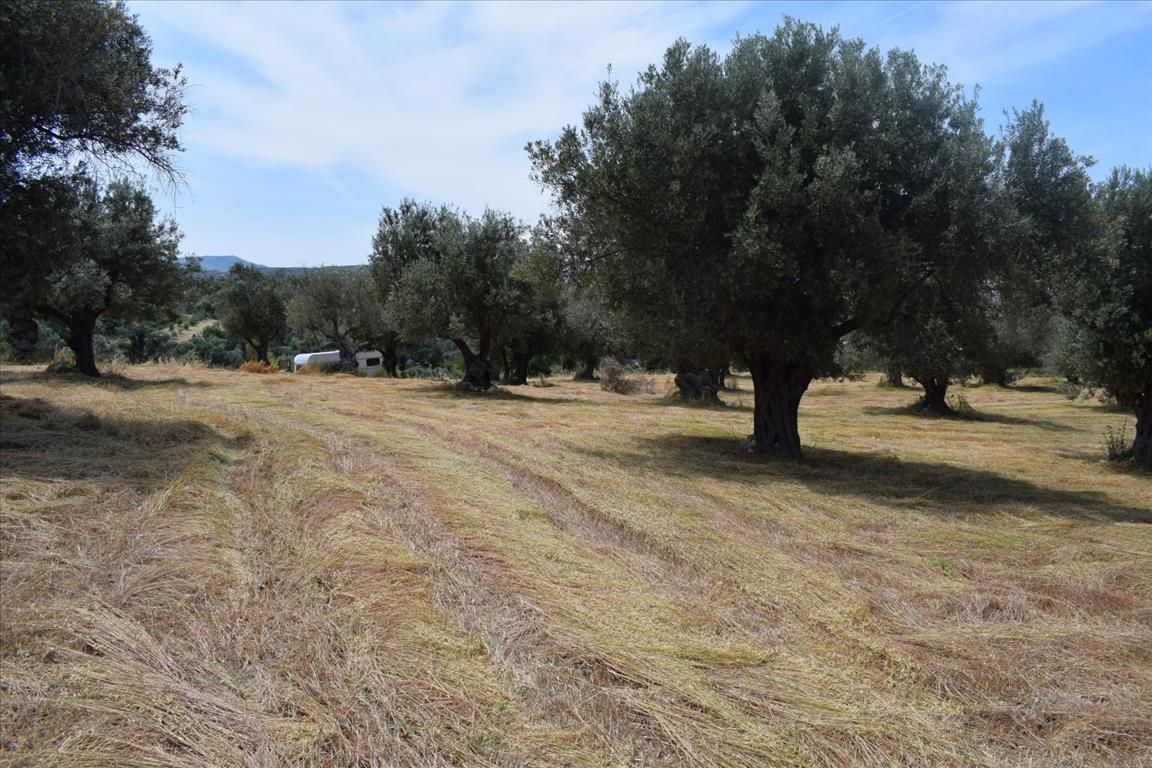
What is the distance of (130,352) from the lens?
139 ft

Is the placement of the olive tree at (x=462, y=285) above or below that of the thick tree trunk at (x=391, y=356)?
above

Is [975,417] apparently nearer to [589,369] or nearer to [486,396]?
[486,396]

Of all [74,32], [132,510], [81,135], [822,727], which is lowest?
[822,727]

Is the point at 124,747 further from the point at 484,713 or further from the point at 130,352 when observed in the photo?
the point at 130,352

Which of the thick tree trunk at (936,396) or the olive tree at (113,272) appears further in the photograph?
the thick tree trunk at (936,396)

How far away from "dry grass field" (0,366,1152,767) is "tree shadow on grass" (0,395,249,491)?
2.3 inches

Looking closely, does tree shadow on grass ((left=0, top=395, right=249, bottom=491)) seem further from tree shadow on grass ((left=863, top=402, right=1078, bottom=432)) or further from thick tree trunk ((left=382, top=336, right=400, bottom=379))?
thick tree trunk ((left=382, top=336, right=400, bottom=379))

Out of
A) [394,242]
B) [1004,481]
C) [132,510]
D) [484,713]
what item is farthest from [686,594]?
[394,242]

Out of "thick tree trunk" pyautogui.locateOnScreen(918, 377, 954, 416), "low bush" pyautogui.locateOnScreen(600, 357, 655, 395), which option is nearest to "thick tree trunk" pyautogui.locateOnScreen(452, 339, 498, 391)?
"low bush" pyautogui.locateOnScreen(600, 357, 655, 395)

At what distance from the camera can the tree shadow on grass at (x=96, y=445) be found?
686 cm

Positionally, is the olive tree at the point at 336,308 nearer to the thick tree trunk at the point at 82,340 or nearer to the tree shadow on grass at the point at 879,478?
the thick tree trunk at the point at 82,340

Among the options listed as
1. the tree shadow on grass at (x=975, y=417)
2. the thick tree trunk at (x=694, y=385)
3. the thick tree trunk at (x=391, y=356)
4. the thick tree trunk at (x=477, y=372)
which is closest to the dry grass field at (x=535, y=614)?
the tree shadow on grass at (x=975, y=417)

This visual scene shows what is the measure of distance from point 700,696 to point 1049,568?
13.7ft

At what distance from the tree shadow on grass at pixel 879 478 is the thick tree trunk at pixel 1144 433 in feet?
10.9
